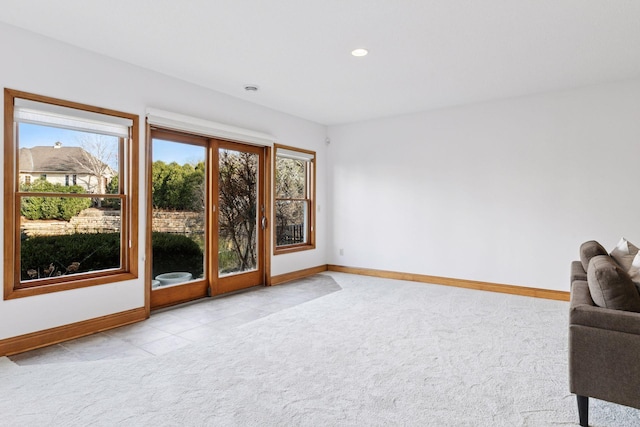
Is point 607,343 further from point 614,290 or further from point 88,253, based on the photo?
point 88,253

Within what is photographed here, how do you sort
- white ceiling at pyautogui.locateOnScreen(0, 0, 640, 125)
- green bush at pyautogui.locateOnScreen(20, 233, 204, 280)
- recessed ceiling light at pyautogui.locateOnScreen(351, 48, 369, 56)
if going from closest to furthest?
white ceiling at pyautogui.locateOnScreen(0, 0, 640, 125) → green bush at pyautogui.locateOnScreen(20, 233, 204, 280) → recessed ceiling light at pyautogui.locateOnScreen(351, 48, 369, 56)

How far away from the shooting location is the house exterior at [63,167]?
3.14 meters

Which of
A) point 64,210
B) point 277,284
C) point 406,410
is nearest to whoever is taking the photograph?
point 406,410

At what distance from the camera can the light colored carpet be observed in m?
2.07

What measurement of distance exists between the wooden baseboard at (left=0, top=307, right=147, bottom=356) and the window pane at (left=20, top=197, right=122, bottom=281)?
1.53 ft

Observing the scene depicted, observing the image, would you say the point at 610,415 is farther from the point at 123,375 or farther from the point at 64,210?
the point at 64,210

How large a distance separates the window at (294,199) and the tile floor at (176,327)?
3.22 feet

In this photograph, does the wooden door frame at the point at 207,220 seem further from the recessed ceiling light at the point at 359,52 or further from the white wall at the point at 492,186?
the recessed ceiling light at the point at 359,52

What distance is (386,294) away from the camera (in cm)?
488

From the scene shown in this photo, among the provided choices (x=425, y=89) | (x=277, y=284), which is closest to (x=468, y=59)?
(x=425, y=89)

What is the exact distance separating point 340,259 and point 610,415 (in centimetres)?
467

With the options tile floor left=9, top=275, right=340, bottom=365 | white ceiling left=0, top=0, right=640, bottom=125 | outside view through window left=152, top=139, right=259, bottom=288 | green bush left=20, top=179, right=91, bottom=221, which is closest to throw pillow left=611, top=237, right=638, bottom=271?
white ceiling left=0, top=0, right=640, bottom=125

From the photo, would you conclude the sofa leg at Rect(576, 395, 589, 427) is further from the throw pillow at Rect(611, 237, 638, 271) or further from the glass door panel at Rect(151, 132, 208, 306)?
the glass door panel at Rect(151, 132, 208, 306)

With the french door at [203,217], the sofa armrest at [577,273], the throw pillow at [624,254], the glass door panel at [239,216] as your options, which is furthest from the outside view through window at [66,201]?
the throw pillow at [624,254]
